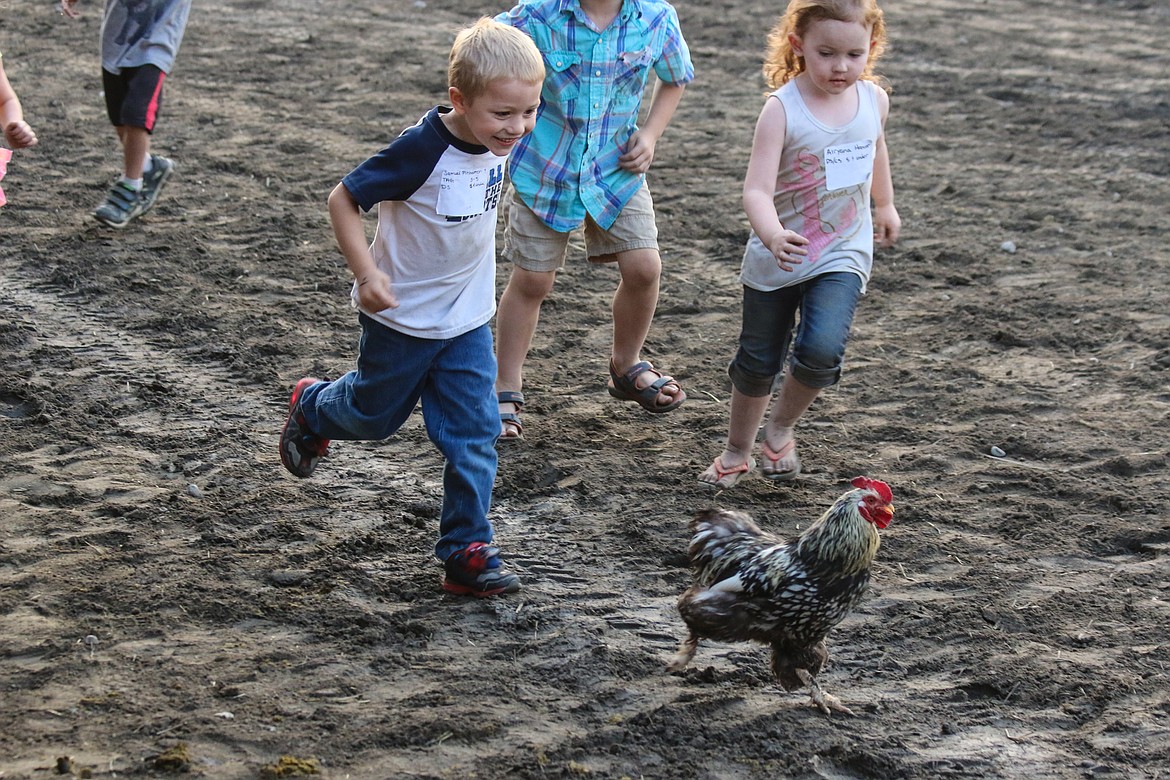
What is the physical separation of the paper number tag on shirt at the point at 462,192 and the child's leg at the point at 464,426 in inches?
15.1

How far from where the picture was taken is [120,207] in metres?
6.83

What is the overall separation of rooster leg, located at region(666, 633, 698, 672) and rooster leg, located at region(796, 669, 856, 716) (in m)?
0.30

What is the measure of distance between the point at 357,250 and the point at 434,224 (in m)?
0.28

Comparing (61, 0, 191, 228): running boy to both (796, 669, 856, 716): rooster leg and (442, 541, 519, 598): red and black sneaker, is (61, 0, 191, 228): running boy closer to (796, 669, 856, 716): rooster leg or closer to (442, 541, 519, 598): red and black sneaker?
(442, 541, 519, 598): red and black sneaker

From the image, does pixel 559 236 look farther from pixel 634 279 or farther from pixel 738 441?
pixel 738 441

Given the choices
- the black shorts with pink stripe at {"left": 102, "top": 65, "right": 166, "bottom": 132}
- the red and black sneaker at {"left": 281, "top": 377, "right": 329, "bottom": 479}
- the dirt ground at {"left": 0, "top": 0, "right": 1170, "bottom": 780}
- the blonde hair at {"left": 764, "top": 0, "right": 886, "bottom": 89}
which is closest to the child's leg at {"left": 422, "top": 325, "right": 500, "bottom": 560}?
the dirt ground at {"left": 0, "top": 0, "right": 1170, "bottom": 780}

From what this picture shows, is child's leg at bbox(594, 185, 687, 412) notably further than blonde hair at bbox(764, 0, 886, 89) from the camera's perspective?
Yes

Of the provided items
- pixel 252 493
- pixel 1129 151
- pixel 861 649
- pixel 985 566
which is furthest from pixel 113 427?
pixel 1129 151

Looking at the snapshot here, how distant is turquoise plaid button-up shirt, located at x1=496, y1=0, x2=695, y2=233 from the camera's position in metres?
4.60

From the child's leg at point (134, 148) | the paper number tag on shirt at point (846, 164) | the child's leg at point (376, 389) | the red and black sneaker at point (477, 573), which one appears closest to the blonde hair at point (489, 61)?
the child's leg at point (376, 389)

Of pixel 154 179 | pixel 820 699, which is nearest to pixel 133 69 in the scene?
pixel 154 179

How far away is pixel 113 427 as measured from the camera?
4.89m

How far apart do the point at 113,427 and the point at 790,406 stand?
8.33ft

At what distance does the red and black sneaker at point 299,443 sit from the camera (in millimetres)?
4207
